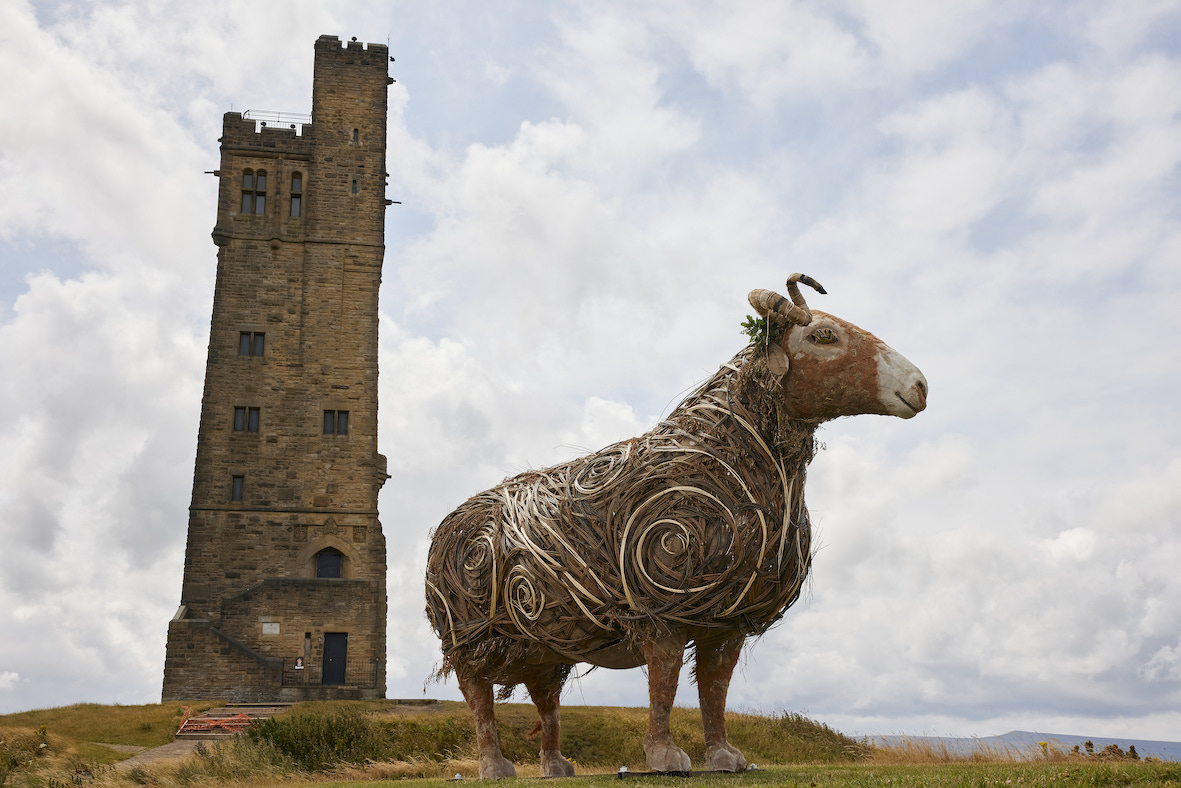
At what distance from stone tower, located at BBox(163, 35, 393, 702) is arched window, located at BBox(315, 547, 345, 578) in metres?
0.05

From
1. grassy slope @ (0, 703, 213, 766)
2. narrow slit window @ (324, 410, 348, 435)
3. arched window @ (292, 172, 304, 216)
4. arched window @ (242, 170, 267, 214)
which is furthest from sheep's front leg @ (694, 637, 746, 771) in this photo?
arched window @ (242, 170, 267, 214)

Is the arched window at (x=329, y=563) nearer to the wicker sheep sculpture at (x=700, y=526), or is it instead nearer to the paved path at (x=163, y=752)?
the paved path at (x=163, y=752)

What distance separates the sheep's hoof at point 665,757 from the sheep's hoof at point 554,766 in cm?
182

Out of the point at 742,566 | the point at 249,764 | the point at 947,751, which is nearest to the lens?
the point at 742,566

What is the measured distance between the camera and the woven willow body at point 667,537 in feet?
25.4

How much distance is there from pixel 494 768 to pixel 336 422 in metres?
29.0

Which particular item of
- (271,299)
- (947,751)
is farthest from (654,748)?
(271,299)

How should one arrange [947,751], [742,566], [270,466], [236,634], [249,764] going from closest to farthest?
[742,566] < [947,751] < [249,764] < [236,634] < [270,466]

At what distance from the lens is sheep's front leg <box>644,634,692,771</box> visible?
777 centimetres

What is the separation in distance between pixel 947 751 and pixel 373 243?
1266 inches

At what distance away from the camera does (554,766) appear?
947 centimetres

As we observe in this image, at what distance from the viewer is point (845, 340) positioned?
26.5ft

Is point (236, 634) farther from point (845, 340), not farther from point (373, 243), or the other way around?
point (845, 340)

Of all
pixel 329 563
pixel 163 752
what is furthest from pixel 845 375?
pixel 329 563
